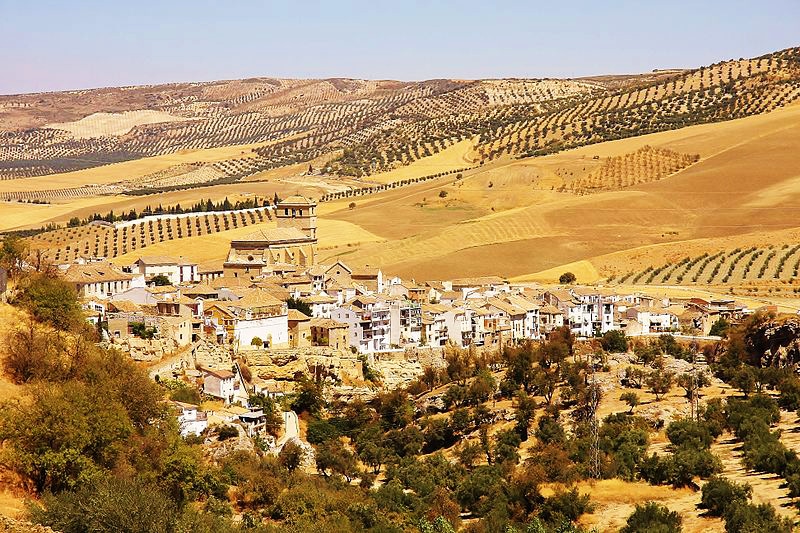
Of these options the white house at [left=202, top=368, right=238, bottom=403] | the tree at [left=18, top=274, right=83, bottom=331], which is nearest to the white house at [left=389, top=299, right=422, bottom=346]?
the white house at [left=202, top=368, right=238, bottom=403]

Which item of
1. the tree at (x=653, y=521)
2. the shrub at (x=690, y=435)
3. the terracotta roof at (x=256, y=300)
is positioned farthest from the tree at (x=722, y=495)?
the terracotta roof at (x=256, y=300)

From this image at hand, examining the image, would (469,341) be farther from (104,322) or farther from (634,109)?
(634,109)

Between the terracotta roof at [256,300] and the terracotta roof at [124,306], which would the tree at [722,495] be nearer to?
the terracotta roof at [256,300]

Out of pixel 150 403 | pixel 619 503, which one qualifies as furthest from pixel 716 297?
pixel 150 403

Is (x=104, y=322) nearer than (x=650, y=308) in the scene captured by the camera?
Yes

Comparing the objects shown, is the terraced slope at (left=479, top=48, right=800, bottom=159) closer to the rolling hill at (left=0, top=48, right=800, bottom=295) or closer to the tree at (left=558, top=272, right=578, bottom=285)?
the rolling hill at (left=0, top=48, right=800, bottom=295)

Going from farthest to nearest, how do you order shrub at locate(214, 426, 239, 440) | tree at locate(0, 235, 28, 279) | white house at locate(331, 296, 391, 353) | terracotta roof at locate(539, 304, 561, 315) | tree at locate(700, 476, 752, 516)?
terracotta roof at locate(539, 304, 561, 315) < white house at locate(331, 296, 391, 353) < tree at locate(0, 235, 28, 279) < shrub at locate(214, 426, 239, 440) < tree at locate(700, 476, 752, 516)
